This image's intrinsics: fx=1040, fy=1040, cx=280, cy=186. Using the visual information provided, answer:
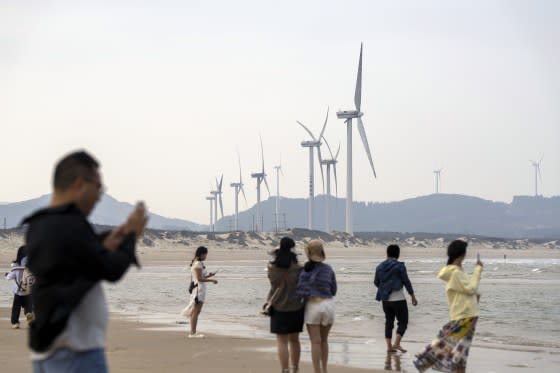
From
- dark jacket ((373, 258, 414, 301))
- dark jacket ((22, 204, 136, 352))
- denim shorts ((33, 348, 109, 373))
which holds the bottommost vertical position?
denim shorts ((33, 348, 109, 373))

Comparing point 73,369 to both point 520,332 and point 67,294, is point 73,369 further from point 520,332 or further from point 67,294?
point 520,332

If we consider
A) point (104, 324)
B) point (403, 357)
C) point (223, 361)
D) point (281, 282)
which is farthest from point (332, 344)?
point (104, 324)

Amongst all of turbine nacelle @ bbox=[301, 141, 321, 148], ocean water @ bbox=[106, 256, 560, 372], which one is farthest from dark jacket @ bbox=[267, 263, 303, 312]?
turbine nacelle @ bbox=[301, 141, 321, 148]

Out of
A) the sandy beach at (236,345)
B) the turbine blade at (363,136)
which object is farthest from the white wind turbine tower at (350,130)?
the sandy beach at (236,345)

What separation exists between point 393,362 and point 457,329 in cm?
368

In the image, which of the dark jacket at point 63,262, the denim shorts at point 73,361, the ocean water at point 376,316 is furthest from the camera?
the ocean water at point 376,316

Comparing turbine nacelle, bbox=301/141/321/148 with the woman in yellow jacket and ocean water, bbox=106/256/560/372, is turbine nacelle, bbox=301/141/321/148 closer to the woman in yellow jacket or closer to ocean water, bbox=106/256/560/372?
ocean water, bbox=106/256/560/372

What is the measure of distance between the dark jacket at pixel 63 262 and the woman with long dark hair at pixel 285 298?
605 centimetres

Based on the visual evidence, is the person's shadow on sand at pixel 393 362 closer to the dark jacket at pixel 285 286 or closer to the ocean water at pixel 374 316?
the ocean water at pixel 374 316

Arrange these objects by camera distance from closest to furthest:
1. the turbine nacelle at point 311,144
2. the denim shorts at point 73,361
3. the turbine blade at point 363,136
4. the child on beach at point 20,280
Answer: the denim shorts at point 73,361 → the child on beach at point 20,280 → the turbine blade at point 363,136 → the turbine nacelle at point 311,144

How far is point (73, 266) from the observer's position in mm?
4789

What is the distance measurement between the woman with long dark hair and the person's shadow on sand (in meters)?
1.97

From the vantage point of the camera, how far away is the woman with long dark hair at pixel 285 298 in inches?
428

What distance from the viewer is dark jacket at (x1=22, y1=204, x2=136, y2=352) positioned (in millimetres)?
4762
